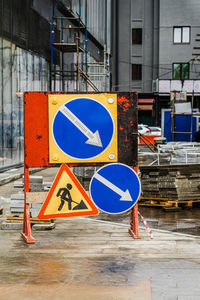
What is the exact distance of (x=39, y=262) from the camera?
6164 millimetres

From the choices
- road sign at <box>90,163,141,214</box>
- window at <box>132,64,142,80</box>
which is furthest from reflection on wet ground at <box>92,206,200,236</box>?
window at <box>132,64,142,80</box>

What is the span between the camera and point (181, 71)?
167 feet

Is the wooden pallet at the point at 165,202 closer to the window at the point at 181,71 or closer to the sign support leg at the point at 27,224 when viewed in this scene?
the sign support leg at the point at 27,224

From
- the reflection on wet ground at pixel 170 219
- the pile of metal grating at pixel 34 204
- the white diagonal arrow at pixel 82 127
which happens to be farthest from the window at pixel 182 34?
the white diagonal arrow at pixel 82 127

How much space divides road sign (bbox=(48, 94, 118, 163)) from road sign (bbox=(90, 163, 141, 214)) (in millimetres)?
328

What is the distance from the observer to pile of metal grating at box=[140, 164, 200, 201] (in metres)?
9.95

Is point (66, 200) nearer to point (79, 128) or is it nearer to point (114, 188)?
point (114, 188)

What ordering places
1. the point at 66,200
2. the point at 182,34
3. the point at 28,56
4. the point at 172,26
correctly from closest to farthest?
the point at 66,200, the point at 28,56, the point at 172,26, the point at 182,34

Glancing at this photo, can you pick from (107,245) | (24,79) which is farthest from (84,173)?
(24,79)

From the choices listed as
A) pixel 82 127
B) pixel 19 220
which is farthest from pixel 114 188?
pixel 19 220

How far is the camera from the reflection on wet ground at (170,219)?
8.38m

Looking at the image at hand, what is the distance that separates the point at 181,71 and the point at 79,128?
149 ft

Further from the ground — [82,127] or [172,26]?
[172,26]

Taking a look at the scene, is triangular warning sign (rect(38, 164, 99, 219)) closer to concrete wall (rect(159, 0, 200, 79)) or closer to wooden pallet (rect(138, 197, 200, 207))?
wooden pallet (rect(138, 197, 200, 207))
